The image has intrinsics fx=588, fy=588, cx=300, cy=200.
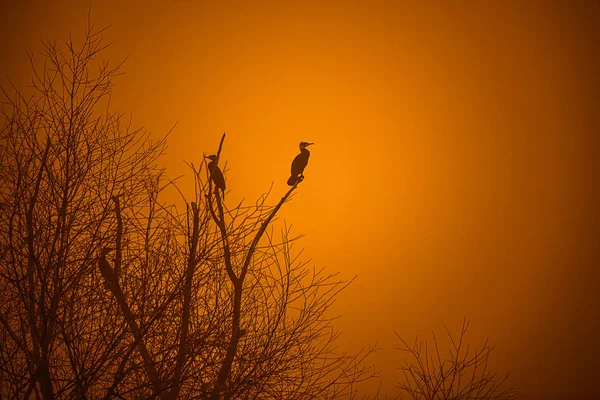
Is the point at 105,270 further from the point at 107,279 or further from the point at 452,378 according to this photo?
the point at 452,378

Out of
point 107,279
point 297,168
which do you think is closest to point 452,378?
point 297,168

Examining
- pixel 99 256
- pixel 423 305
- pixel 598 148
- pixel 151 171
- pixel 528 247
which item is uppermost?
pixel 598 148

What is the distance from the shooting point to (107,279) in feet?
7.97

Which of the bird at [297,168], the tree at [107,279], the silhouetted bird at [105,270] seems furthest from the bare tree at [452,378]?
the bird at [297,168]

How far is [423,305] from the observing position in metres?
11.5

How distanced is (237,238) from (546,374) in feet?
31.2

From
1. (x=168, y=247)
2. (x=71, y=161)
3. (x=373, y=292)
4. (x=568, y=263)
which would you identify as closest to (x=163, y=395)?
(x=168, y=247)

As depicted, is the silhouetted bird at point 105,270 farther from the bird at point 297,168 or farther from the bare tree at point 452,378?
the bird at point 297,168

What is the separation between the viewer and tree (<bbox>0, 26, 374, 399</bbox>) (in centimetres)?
217

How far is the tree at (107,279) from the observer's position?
217cm

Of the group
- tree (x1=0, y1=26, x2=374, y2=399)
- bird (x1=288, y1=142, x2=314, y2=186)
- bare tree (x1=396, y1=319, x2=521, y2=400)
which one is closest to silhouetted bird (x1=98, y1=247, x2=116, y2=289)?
tree (x1=0, y1=26, x2=374, y2=399)

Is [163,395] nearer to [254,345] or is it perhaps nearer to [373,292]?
[254,345]

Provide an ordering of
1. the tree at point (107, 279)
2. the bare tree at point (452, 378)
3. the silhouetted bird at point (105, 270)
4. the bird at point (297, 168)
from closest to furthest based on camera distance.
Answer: the tree at point (107, 279)
the silhouetted bird at point (105, 270)
the bare tree at point (452, 378)
the bird at point (297, 168)

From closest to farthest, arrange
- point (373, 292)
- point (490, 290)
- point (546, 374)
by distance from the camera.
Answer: point (546, 374) < point (373, 292) < point (490, 290)
